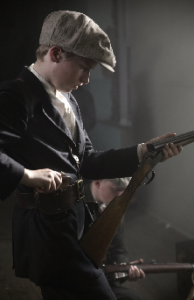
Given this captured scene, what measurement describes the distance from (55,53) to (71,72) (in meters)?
0.08

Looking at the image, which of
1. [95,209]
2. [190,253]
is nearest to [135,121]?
[95,209]

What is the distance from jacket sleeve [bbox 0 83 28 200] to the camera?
83cm

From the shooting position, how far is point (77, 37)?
93 cm

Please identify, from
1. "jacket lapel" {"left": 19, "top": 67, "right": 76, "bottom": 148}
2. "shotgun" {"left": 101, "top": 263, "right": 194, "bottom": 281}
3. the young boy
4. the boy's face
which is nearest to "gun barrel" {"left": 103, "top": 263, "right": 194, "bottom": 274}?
"shotgun" {"left": 101, "top": 263, "right": 194, "bottom": 281}

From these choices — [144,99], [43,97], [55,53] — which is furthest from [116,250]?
[55,53]

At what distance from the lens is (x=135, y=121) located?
151cm

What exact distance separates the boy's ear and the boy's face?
0.05 feet

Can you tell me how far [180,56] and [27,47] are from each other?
29.3 inches

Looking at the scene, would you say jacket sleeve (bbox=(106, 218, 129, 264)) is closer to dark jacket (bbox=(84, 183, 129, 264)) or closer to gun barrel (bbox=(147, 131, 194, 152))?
dark jacket (bbox=(84, 183, 129, 264))

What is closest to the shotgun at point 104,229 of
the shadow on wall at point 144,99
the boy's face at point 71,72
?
the boy's face at point 71,72

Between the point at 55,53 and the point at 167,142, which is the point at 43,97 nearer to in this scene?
the point at 55,53

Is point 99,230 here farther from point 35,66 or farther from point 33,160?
point 35,66

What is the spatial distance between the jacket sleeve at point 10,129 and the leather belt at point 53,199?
0.13 metres

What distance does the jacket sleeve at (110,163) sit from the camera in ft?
3.75
